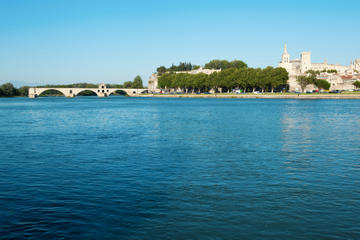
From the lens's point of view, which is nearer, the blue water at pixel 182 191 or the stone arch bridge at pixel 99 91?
the blue water at pixel 182 191

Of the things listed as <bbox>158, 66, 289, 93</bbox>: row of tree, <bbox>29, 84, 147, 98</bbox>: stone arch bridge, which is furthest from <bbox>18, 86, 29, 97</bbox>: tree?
<bbox>158, 66, 289, 93</bbox>: row of tree

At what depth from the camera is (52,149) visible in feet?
61.8

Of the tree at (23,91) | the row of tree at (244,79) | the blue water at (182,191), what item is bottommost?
the blue water at (182,191)

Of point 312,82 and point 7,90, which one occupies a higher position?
point 312,82

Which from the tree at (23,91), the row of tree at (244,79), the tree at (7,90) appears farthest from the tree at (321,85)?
the tree at (23,91)

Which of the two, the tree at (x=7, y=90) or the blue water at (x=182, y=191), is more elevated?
the tree at (x=7, y=90)

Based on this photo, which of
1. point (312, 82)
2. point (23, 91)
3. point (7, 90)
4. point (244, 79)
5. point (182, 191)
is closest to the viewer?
point (182, 191)

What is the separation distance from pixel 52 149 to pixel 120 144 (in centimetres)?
370

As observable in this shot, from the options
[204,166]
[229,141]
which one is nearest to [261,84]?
[229,141]

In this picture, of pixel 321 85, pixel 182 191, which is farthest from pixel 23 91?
pixel 182 191

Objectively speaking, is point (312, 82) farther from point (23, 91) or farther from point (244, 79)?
point (23, 91)

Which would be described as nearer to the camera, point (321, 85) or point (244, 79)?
point (244, 79)

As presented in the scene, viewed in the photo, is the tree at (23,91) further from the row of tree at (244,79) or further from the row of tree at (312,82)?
the row of tree at (312,82)

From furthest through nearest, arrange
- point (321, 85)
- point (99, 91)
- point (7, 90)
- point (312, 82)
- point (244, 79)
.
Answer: point (99, 91)
point (7, 90)
point (321, 85)
point (244, 79)
point (312, 82)
